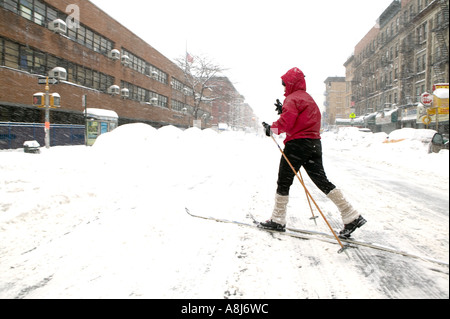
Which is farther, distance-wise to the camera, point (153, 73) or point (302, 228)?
point (153, 73)

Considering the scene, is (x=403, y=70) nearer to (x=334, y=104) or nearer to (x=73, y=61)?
(x=73, y=61)

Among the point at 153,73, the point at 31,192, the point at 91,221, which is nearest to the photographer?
the point at 91,221

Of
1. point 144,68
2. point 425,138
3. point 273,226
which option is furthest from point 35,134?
point 425,138

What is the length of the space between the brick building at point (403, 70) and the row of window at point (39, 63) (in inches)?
898

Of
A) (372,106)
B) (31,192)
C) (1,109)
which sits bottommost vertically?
(31,192)

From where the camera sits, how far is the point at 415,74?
26.0 meters

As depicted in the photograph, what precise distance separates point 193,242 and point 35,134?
1974 centimetres

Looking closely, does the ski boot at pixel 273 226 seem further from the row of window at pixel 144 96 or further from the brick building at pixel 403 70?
the row of window at pixel 144 96

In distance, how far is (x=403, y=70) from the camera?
1103 inches

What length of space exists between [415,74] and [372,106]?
15.1 m

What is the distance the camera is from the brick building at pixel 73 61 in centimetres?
1733

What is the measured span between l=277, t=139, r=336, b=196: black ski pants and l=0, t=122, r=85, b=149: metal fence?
754 inches
